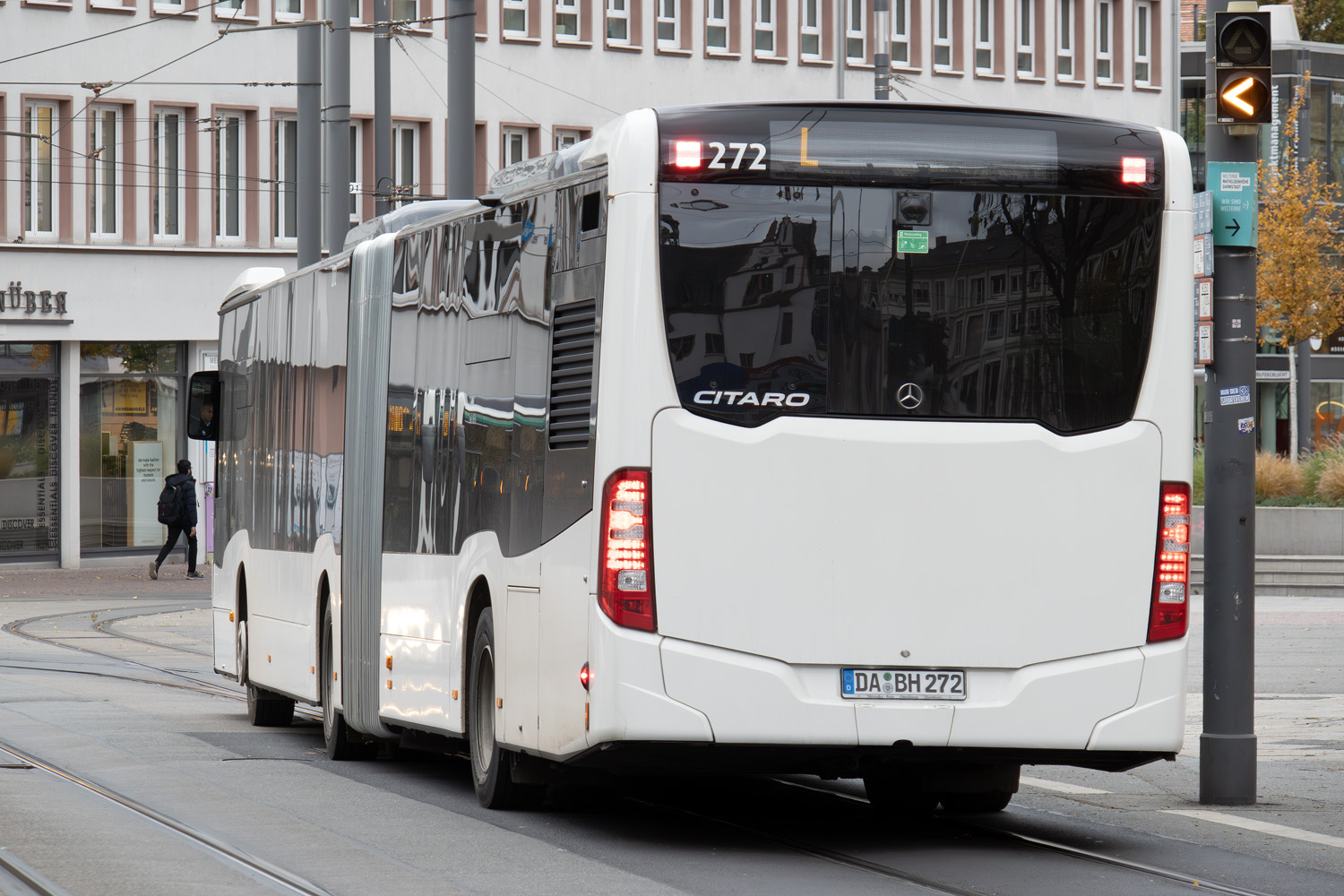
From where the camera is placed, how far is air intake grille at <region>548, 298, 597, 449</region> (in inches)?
372

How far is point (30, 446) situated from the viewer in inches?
1578

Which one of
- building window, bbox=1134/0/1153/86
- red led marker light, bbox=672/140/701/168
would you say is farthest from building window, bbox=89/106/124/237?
red led marker light, bbox=672/140/701/168

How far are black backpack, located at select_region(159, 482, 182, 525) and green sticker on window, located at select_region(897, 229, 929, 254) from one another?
94.1 feet

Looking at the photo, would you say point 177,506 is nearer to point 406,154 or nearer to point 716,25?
point 406,154

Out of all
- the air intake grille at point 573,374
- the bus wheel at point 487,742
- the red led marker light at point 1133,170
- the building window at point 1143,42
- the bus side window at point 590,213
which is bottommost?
the bus wheel at point 487,742

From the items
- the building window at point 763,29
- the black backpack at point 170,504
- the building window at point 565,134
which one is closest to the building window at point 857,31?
the building window at point 763,29

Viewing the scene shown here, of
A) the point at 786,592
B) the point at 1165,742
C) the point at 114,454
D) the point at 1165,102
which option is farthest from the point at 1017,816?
the point at 1165,102

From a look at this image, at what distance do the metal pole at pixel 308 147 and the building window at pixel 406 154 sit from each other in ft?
62.5

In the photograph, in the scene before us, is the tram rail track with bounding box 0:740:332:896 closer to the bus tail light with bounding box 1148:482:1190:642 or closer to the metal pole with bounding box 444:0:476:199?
the bus tail light with bounding box 1148:482:1190:642

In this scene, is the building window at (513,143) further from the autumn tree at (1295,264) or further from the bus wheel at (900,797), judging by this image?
the bus wheel at (900,797)

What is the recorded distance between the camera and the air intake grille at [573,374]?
31.0 ft

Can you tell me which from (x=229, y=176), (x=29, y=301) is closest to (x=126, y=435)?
(x=29, y=301)

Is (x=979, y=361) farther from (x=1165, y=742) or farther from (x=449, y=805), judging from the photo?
(x=449, y=805)

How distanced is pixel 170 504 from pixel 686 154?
94.1ft
